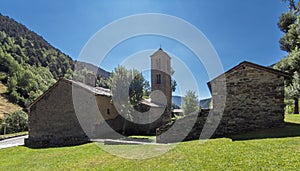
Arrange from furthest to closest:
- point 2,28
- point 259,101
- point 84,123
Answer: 1. point 2,28
2. point 84,123
3. point 259,101

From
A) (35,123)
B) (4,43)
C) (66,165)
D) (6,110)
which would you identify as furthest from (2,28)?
(66,165)

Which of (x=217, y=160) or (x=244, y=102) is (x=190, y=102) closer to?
(x=244, y=102)

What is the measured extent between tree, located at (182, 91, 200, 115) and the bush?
31.8m

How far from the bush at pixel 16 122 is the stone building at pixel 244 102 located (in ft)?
87.3

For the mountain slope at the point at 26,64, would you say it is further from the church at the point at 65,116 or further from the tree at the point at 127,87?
the church at the point at 65,116

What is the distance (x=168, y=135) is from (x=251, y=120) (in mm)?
5041

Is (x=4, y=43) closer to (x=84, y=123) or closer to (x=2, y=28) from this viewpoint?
(x=2, y=28)

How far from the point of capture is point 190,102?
4628 cm

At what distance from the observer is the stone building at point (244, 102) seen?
428 inches

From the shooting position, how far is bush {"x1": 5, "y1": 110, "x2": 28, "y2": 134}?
28031mm

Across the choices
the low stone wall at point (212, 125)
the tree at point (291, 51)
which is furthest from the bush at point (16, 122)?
the tree at point (291, 51)

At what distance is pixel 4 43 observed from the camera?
238ft

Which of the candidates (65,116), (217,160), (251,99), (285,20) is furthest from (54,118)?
(285,20)

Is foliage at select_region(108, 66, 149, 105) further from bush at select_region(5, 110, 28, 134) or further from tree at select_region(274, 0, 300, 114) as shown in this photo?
bush at select_region(5, 110, 28, 134)
